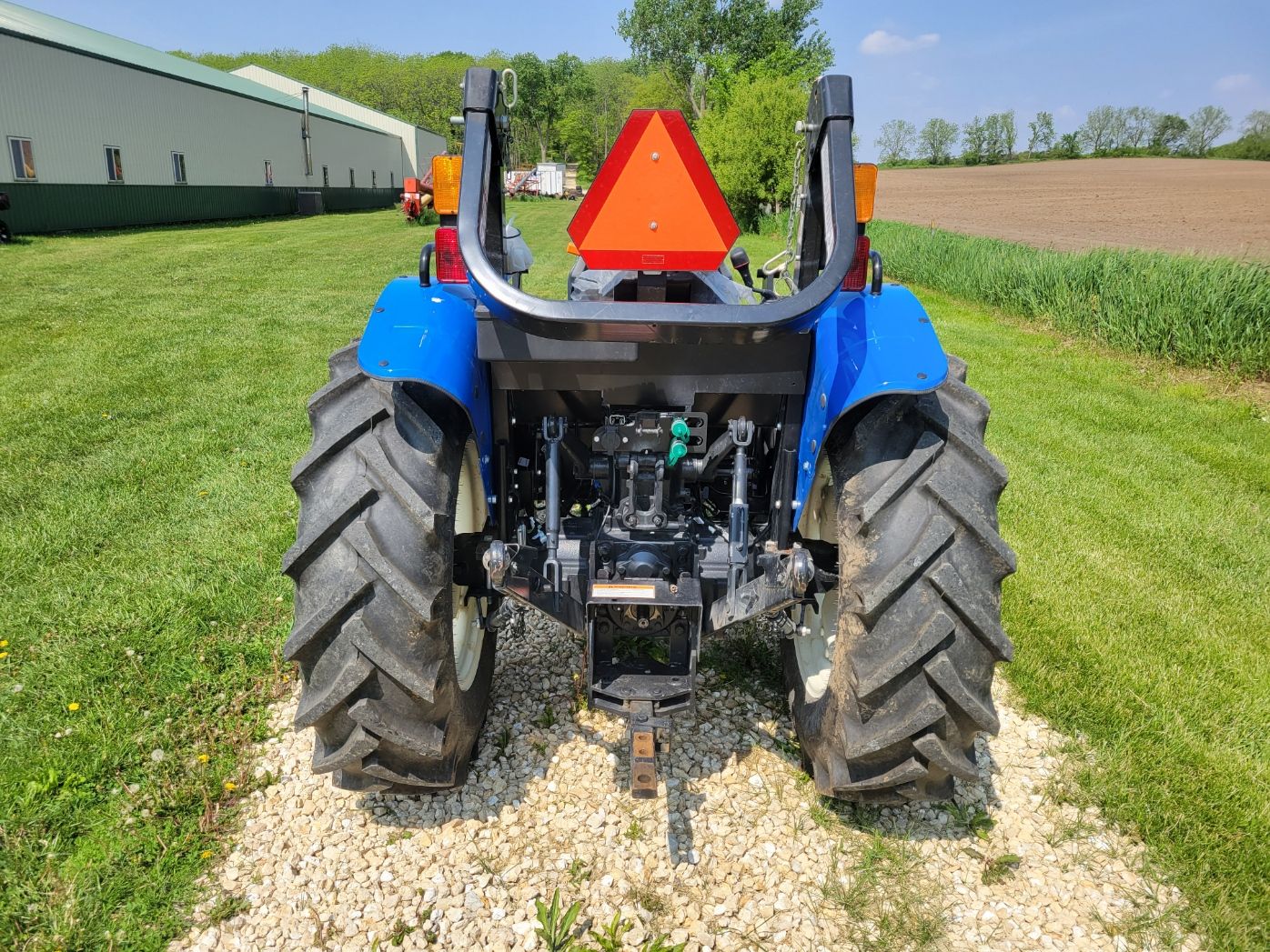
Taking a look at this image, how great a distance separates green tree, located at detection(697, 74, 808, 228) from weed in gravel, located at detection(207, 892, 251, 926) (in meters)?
24.6

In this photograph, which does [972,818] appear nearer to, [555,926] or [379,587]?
[555,926]

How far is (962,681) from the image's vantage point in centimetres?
220

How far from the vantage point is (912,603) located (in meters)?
2.16

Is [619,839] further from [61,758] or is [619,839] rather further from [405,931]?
[61,758]

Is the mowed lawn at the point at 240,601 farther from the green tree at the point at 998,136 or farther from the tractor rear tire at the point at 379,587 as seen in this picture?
the green tree at the point at 998,136

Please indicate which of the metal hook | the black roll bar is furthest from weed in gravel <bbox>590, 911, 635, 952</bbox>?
the metal hook

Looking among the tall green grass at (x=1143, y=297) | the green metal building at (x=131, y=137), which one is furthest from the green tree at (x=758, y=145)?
the green metal building at (x=131, y=137)

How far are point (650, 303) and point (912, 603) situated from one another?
1026mm

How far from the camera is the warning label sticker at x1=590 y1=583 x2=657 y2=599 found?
7.84 ft

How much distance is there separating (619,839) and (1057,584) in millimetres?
2890

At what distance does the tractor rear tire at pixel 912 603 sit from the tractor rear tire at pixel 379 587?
1083 mm

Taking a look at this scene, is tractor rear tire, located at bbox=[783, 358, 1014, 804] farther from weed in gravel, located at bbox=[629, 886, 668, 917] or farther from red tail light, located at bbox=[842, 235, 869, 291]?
weed in gravel, located at bbox=[629, 886, 668, 917]

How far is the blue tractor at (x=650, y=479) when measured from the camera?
214cm

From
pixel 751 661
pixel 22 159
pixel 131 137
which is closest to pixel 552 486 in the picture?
pixel 751 661
